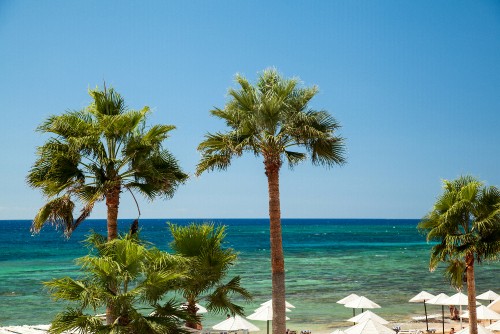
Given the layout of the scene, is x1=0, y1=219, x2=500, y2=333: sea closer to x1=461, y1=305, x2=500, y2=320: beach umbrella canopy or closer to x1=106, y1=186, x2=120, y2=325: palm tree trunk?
x1=106, y1=186, x2=120, y2=325: palm tree trunk

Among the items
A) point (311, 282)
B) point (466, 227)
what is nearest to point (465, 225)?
point (466, 227)

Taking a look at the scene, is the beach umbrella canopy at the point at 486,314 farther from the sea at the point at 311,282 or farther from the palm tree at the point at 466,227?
the palm tree at the point at 466,227

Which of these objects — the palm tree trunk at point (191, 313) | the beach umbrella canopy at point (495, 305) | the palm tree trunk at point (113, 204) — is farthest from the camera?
the beach umbrella canopy at point (495, 305)

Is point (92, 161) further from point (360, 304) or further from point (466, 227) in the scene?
point (360, 304)

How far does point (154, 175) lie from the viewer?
1293cm

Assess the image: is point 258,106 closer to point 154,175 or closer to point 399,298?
point 154,175

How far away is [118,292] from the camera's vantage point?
10180 millimetres

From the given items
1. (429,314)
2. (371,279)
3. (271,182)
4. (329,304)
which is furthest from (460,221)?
(371,279)

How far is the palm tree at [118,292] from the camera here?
9.90 m

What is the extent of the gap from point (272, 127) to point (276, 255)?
9.37 ft

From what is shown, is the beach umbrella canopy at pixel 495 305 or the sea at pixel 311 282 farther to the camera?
the sea at pixel 311 282

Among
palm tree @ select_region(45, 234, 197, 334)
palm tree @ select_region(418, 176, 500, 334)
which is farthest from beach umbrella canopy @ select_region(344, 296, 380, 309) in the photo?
palm tree @ select_region(45, 234, 197, 334)

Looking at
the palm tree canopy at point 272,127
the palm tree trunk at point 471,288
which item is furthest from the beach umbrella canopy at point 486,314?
the palm tree canopy at point 272,127

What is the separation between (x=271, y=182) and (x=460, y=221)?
218 inches
